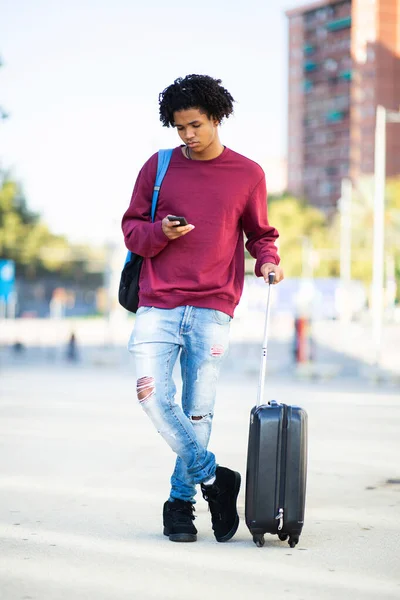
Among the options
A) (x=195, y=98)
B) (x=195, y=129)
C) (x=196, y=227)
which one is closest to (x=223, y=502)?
(x=196, y=227)

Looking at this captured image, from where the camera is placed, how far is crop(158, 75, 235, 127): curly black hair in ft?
15.5

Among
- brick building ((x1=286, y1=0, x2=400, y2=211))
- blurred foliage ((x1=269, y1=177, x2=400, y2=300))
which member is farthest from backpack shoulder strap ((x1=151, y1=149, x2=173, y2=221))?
brick building ((x1=286, y1=0, x2=400, y2=211))

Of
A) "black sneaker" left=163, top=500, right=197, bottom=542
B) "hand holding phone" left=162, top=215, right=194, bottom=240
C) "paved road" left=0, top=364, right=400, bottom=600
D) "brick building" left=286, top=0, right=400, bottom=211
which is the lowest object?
"paved road" left=0, top=364, right=400, bottom=600

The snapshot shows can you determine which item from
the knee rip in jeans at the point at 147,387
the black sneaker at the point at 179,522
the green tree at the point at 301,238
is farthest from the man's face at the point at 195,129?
the green tree at the point at 301,238

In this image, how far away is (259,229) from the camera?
16.1ft

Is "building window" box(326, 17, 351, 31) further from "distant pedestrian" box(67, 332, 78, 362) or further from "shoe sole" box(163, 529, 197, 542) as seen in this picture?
"shoe sole" box(163, 529, 197, 542)

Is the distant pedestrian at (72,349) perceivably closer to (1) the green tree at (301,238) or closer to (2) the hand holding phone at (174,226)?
(2) the hand holding phone at (174,226)

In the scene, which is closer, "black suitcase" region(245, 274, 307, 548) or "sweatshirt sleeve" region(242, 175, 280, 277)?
"black suitcase" region(245, 274, 307, 548)

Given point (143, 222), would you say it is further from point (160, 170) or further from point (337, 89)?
point (337, 89)

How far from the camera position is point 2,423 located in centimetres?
1011

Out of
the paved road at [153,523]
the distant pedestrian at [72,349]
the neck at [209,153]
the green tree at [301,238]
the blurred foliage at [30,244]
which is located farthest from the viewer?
the green tree at [301,238]

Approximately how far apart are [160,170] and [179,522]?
143 cm

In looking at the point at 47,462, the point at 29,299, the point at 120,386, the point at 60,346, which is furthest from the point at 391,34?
the point at 47,462

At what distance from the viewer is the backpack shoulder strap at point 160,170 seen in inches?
188
